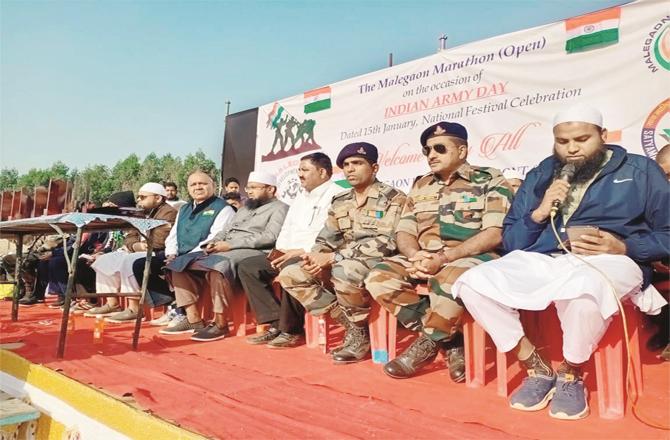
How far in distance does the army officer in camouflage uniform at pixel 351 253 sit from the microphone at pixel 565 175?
1109 mm

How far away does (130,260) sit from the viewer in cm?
520

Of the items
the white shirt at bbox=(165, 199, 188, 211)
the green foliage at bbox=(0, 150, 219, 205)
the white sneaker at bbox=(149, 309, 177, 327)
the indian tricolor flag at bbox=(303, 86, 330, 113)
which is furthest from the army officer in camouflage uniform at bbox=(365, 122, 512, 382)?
the green foliage at bbox=(0, 150, 219, 205)

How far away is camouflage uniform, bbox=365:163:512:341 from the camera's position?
2674mm

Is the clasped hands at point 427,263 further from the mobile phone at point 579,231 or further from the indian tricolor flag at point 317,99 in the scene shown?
the indian tricolor flag at point 317,99

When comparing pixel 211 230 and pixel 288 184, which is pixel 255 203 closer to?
pixel 211 230

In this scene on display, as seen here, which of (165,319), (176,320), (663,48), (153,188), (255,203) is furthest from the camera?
(153,188)

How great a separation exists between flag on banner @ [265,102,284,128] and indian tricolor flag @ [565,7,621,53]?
3.56m

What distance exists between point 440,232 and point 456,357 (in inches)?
28.6

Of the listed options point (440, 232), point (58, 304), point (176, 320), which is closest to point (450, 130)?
point (440, 232)


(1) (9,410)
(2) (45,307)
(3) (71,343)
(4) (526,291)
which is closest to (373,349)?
(4) (526,291)

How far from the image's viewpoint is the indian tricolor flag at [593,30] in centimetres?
389

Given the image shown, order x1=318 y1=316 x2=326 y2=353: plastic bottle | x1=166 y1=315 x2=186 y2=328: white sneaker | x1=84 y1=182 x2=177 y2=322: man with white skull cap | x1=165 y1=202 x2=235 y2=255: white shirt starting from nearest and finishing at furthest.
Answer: x1=318 y1=316 x2=326 y2=353: plastic bottle < x1=166 y1=315 x2=186 y2=328: white sneaker < x1=165 y1=202 x2=235 y2=255: white shirt < x1=84 y1=182 x2=177 y2=322: man with white skull cap

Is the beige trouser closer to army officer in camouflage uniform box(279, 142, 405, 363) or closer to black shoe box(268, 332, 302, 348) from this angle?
black shoe box(268, 332, 302, 348)

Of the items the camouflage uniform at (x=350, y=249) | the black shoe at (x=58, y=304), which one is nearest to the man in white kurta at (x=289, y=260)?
the camouflage uniform at (x=350, y=249)
